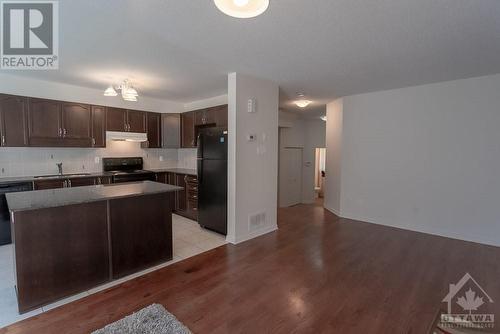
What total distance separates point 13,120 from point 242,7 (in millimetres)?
4429

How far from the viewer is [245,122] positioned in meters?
3.72

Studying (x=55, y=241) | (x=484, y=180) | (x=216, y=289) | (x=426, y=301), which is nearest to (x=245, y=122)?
(x=216, y=289)

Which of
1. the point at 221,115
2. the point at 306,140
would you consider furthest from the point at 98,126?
the point at 306,140

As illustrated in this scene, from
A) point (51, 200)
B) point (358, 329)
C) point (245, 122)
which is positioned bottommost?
point (358, 329)

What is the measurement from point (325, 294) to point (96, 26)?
11.2 feet

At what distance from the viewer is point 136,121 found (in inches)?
201

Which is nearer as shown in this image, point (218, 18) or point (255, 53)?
point (218, 18)

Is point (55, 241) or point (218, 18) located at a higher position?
point (218, 18)

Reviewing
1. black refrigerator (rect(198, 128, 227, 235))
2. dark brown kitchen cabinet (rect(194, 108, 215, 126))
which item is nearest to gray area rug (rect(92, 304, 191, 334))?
black refrigerator (rect(198, 128, 227, 235))

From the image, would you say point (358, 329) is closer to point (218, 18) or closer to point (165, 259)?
point (165, 259)

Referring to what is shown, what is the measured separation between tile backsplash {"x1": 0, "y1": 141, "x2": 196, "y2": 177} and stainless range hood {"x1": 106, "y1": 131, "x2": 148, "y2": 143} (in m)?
0.46

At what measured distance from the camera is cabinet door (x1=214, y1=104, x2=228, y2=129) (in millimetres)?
4495

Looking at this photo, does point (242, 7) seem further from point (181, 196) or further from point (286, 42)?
point (181, 196)

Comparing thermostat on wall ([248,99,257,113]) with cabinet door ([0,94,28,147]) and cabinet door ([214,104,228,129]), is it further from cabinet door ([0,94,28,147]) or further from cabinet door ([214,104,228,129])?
cabinet door ([0,94,28,147])
